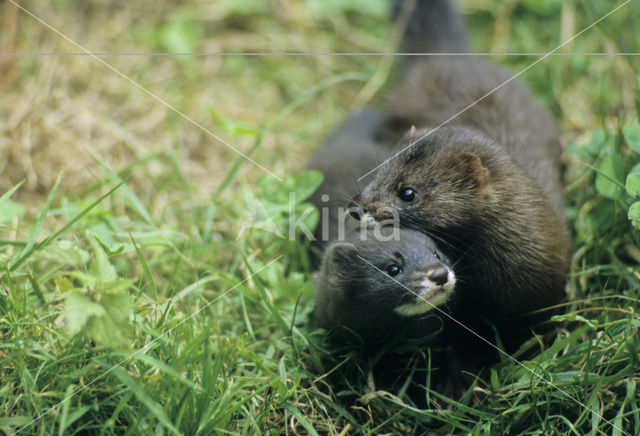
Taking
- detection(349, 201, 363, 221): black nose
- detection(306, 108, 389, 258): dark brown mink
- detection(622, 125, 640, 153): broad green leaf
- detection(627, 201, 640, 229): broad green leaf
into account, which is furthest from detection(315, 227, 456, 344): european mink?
detection(622, 125, 640, 153): broad green leaf

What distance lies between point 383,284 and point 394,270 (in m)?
0.10

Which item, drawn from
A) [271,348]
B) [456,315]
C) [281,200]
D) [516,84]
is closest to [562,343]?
[456,315]

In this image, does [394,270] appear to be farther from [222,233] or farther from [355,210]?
[222,233]

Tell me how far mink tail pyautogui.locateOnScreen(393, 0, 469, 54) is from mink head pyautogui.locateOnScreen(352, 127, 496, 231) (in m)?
2.16

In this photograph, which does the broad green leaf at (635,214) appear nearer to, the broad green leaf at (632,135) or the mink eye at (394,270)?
the broad green leaf at (632,135)

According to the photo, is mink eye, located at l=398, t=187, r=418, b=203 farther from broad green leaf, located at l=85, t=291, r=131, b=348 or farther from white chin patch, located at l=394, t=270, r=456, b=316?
broad green leaf, located at l=85, t=291, r=131, b=348

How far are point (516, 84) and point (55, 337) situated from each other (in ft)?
12.9

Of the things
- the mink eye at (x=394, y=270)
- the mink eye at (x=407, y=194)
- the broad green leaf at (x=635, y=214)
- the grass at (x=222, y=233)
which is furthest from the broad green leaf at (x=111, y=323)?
the broad green leaf at (x=635, y=214)

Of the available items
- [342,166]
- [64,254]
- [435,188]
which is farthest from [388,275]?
[64,254]

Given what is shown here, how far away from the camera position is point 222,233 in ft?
16.5

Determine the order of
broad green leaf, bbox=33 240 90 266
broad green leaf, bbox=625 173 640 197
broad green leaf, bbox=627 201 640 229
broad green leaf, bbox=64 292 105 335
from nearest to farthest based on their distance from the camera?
broad green leaf, bbox=64 292 105 335, broad green leaf, bbox=33 240 90 266, broad green leaf, bbox=627 201 640 229, broad green leaf, bbox=625 173 640 197

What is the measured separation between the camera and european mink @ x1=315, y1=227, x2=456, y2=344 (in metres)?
3.40

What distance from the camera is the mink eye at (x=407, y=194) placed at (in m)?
3.78

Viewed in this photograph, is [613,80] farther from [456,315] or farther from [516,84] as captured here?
[456,315]
